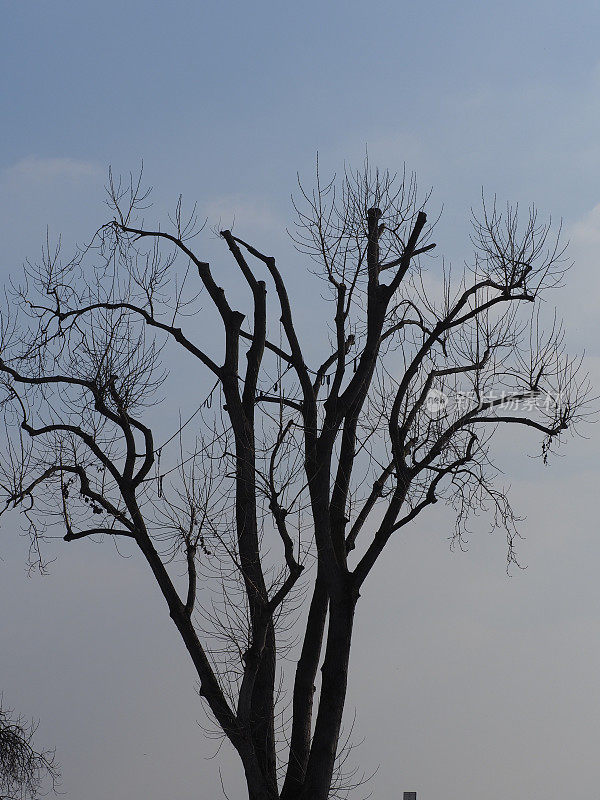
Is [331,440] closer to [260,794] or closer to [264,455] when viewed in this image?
[264,455]

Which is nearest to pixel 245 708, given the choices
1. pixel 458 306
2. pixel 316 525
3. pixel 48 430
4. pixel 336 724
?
pixel 336 724

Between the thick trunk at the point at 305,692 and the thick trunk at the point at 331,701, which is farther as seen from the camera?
the thick trunk at the point at 305,692

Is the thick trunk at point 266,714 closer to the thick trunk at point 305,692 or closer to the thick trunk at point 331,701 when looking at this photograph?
the thick trunk at point 305,692

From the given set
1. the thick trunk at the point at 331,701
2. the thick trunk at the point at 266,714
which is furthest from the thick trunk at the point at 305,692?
the thick trunk at the point at 331,701

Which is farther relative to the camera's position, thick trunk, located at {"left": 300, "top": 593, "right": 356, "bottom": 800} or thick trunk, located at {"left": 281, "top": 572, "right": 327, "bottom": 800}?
thick trunk, located at {"left": 281, "top": 572, "right": 327, "bottom": 800}

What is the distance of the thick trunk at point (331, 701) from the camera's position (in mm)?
7742

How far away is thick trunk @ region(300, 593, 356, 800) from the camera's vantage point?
25.4 feet

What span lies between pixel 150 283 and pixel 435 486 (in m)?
3.23

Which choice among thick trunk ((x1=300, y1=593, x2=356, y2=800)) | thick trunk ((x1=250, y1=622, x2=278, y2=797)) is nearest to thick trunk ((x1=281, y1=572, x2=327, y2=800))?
thick trunk ((x1=250, y1=622, x2=278, y2=797))

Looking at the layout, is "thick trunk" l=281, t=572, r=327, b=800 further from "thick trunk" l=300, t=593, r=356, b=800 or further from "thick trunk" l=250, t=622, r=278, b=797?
"thick trunk" l=300, t=593, r=356, b=800

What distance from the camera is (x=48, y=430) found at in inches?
340

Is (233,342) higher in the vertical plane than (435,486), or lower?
higher

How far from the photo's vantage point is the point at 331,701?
7824 mm

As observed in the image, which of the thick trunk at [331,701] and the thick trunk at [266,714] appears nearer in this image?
the thick trunk at [331,701]
